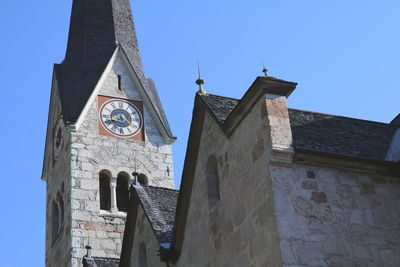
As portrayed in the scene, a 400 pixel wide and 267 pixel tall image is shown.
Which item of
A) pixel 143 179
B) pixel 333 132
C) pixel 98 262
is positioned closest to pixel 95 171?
pixel 143 179

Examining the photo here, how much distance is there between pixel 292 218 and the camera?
13.6 metres

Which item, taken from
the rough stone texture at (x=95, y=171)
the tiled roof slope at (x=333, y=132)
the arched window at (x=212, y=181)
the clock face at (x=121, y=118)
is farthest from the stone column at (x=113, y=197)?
the arched window at (x=212, y=181)

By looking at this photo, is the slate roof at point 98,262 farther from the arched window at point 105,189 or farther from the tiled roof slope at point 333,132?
the tiled roof slope at point 333,132

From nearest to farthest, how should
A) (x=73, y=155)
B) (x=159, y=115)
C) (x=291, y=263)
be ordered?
(x=291, y=263) → (x=73, y=155) → (x=159, y=115)

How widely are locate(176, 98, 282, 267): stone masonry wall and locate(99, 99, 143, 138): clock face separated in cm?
1719

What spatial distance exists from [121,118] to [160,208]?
14487mm

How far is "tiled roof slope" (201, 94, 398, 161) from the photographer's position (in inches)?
597

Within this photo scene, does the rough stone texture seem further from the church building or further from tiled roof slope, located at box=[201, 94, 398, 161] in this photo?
tiled roof slope, located at box=[201, 94, 398, 161]

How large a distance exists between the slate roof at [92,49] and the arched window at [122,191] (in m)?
3.22

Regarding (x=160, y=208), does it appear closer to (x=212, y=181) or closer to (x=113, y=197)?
(x=212, y=181)

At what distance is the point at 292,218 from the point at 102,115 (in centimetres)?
2167

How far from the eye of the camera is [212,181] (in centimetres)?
1673

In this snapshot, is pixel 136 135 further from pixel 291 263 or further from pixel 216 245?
pixel 291 263

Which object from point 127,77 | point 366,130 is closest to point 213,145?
point 366,130
